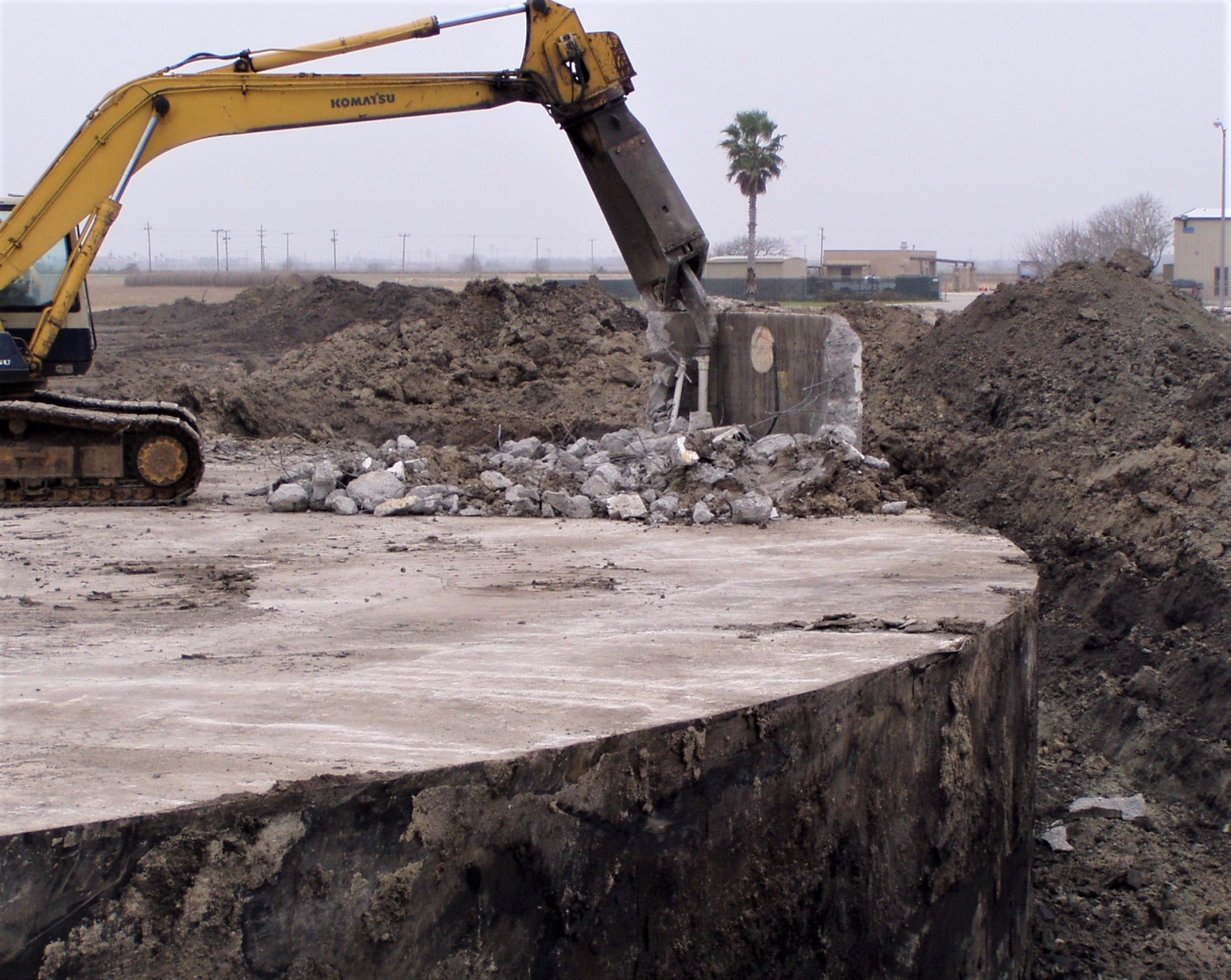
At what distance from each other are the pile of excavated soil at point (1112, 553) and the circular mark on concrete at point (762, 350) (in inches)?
52.8

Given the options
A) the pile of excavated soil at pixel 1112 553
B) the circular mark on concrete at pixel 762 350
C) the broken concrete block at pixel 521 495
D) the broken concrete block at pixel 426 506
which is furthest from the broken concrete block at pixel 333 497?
the pile of excavated soil at pixel 1112 553

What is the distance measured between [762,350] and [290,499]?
385 cm

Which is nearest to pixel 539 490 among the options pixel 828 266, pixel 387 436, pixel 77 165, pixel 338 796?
pixel 77 165

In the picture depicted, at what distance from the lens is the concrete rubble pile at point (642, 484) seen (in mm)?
6086

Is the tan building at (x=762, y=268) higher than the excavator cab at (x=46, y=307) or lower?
higher

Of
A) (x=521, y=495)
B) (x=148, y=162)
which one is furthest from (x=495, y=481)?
(x=148, y=162)

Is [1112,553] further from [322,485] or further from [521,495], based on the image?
[322,485]

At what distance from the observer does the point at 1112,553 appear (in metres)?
6.79

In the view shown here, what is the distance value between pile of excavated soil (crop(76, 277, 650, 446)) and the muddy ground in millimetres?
48

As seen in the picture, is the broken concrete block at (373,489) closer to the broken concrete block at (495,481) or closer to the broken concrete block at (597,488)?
the broken concrete block at (495,481)

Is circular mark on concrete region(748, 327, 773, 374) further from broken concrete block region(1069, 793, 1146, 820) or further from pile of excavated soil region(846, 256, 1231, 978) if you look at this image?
broken concrete block region(1069, 793, 1146, 820)

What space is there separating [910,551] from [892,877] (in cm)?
187

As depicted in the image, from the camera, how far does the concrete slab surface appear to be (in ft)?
8.46

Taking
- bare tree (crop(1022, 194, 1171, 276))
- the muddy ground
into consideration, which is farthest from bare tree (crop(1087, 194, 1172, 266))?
the muddy ground
